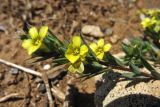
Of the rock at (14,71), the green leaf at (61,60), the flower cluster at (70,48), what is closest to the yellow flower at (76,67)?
the flower cluster at (70,48)

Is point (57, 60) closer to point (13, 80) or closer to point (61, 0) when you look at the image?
point (13, 80)

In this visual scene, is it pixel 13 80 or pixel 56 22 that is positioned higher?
pixel 56 22

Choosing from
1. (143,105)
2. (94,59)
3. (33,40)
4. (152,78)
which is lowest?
(143,105)

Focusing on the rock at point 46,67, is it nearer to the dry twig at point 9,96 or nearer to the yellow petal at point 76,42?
the dry twig at point 9,96

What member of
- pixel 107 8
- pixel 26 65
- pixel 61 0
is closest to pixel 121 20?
pixel 107 8

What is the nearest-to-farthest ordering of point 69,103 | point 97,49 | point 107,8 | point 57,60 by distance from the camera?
point 57,60, point 97,49, point 69,103, point 107,8

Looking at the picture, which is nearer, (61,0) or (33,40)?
(33,40)

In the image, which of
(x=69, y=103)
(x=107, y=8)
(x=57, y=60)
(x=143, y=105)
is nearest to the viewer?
(x=57, y=60)
